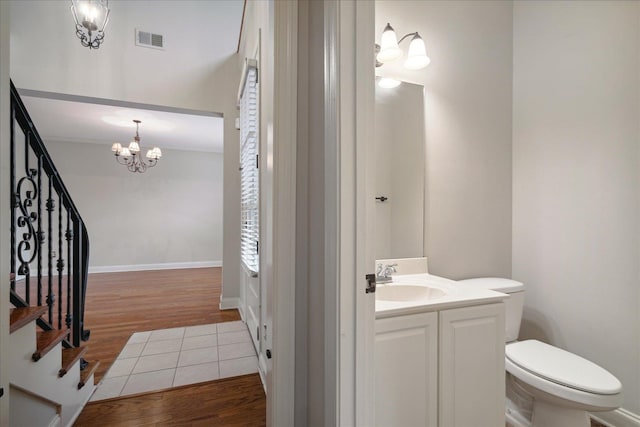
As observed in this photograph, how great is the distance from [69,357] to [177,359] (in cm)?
74

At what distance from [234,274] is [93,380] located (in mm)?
1726

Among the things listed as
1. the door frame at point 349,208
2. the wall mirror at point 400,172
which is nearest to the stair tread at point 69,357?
the door frame at point 349,208

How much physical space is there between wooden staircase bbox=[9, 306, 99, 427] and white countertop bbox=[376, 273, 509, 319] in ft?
4.94

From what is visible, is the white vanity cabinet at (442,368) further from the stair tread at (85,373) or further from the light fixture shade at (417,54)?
the stair tread at (85,373)

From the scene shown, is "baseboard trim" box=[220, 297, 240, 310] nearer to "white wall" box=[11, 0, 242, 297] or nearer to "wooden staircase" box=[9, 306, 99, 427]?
"white wall" box=[11, 0, 242, 297]

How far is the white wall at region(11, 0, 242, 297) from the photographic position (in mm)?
2828

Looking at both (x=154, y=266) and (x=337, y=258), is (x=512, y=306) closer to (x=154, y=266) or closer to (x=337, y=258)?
(x=337, y=258)

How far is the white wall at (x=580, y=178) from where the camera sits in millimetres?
1508

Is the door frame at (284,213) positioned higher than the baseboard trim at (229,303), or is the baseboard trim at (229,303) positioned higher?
the door frame at (284,213)

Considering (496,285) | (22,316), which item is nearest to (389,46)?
(496,285)

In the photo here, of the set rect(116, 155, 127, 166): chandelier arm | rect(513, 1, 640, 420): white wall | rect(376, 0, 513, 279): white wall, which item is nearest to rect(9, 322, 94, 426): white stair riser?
rect(376, 0, 513, 279): white wall

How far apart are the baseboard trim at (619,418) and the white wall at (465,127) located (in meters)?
0.85

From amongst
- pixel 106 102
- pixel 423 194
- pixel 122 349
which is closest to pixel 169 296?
pixel 122 349

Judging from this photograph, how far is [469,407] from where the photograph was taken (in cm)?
117
